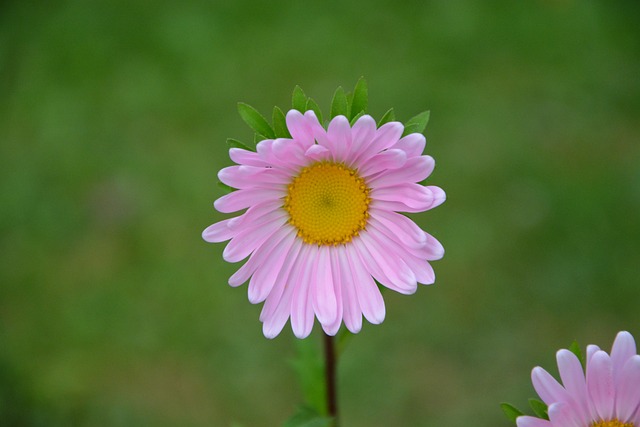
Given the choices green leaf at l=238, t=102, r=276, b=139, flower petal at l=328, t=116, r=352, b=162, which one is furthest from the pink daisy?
green leaf at l=238, t=102, r=276, b=139

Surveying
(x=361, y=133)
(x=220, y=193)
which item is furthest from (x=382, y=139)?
(x=220, y=193)

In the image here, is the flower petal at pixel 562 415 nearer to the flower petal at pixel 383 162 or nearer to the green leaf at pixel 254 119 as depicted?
the flower petal at pixel 383 162

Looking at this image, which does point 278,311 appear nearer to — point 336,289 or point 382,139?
point 336,289

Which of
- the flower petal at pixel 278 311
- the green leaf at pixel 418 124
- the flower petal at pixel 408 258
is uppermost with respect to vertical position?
the green leaf at pixel 418 124

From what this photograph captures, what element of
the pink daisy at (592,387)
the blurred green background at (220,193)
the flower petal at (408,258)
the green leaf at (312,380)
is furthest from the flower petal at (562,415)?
the blurred green background at (220,193)

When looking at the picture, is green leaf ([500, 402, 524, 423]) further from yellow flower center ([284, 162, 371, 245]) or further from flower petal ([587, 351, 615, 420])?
yellow flower center ([284, 162, 371, 245])

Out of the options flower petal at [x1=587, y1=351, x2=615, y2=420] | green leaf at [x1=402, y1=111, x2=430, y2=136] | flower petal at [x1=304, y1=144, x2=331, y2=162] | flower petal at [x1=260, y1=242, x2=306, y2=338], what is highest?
green leaf at [x1=402, y1=111, x2=430, y2=136]

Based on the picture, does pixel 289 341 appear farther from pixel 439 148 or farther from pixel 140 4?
pixel 140 4
